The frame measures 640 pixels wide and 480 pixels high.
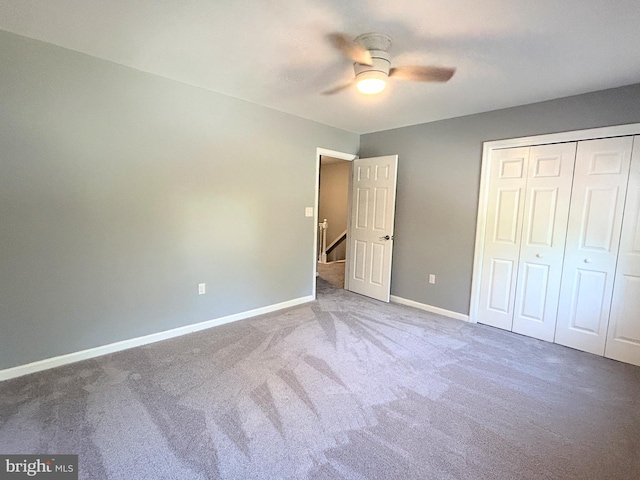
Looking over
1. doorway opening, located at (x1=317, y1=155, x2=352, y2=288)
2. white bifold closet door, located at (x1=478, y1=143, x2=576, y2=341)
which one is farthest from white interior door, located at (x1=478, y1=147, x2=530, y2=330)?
doorway opening, located at (x1=317, y1=155, x2=352, y2=288)

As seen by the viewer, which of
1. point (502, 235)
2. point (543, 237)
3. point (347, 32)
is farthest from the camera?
point (502, 235)

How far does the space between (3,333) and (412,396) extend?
2.94 meters

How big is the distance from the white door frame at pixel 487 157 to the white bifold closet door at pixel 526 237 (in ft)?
0.16

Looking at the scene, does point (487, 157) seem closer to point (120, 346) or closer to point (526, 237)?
point (526, 237)

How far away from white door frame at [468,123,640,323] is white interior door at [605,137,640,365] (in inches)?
11.3

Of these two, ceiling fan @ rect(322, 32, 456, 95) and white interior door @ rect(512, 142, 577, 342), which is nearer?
ceiling fan @ rect(322, 32, 456, 95)

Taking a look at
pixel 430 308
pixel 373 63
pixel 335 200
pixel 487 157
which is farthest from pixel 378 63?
pixel 335 200

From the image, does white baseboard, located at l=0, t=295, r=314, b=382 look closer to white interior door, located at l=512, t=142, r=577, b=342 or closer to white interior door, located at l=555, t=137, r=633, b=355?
white interior door, located at l=512, t=142, r=577, b=342

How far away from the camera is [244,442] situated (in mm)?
1692

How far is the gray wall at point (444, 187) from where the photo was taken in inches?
123

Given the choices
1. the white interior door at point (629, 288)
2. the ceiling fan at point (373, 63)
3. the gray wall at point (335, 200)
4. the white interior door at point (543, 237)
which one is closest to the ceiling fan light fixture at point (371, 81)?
the ceiling fan at point (373, 63)

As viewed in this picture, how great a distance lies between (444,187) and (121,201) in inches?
136

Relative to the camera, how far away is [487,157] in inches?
134

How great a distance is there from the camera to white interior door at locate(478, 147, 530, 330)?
324 cm
